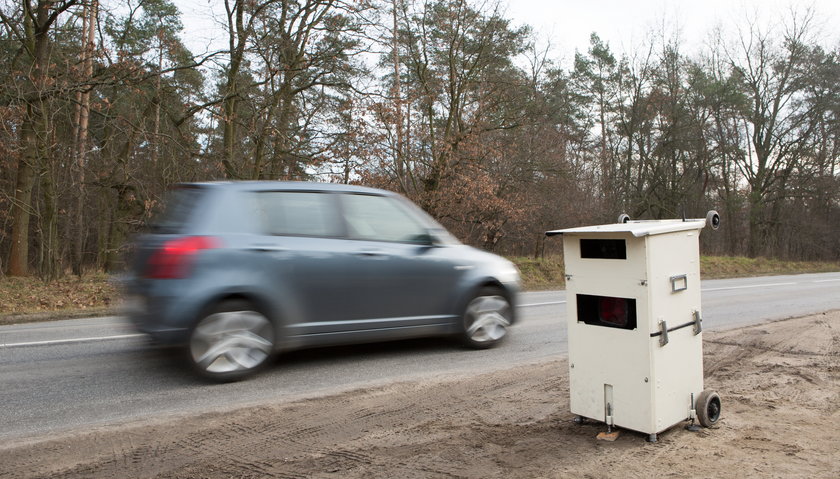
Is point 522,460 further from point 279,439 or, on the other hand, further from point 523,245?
point 523,245

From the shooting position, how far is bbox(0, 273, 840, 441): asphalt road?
4.44 m

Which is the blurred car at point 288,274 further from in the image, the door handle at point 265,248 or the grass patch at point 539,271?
the grass patch at point 539,271

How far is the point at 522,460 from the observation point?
11.3ft

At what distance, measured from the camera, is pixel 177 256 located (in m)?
5.01

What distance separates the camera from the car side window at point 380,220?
235 inches

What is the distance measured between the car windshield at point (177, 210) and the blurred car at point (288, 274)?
13 millimetres

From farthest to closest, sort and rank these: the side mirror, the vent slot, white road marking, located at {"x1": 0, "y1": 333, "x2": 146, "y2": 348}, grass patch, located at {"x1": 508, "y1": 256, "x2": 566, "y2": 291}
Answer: grass patch, located at {"x1": 508, "y1": 256, "x2": 566, "y2": 291} → white road marking, located at {"x1": 0, "y1": 333, "x2": 146, "y2": 348} → the side mirror → the vent slot

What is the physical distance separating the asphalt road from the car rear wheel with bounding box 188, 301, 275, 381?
Result: 139mm

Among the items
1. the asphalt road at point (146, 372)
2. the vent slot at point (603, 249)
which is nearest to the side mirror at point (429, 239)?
the asphalt road at point (146, 372)

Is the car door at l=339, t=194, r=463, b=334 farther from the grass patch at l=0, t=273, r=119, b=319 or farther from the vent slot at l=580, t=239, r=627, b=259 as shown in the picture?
the grass patch at l=0, t=273, r=119, b=319

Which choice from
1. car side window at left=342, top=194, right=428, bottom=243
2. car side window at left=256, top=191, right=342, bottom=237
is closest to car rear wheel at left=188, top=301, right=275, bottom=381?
car side window at left=256, top=191, right=342, bottom=237

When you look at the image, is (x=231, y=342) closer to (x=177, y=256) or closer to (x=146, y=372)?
(x=177, y=256)

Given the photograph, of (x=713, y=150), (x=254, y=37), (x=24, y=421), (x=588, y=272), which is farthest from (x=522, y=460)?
(x=713, y=150)

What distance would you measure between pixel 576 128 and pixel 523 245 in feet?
52.4
